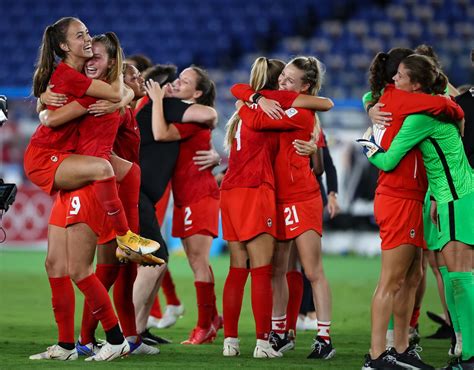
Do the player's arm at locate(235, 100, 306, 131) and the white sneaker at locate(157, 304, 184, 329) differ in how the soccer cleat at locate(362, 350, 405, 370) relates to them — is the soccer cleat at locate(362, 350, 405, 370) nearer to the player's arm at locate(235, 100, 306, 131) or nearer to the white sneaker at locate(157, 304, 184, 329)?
the player's arm at locate(235, 100, 306, 131)

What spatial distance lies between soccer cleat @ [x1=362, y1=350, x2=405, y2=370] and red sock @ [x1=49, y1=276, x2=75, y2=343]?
1.99 meters

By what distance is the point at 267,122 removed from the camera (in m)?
7.25

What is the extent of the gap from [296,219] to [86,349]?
1.76 metres

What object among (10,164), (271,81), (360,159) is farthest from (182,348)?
(10,164)

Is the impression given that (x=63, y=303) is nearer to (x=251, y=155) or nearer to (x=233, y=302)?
(x=233, y=302)

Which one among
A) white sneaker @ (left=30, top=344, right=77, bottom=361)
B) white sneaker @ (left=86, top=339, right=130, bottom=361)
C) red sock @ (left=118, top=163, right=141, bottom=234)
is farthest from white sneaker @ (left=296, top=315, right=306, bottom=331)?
white sneaker @ (left=30, top=344, right=77, bottom=361)

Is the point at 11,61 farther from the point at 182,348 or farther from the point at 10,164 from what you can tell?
the point at 182,348

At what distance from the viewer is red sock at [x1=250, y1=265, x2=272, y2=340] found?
7152 millimetres

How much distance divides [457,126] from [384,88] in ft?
2.00

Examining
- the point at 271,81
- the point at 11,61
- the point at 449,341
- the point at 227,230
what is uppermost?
the point at 11,61

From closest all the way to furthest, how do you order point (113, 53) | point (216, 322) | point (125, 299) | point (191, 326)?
point (113, 53) → point (125, 299) → point (216, 322) → point (191, 326)

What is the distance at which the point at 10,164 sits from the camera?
18234mm

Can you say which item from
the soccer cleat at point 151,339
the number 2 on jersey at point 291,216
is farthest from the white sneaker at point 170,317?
the number 2 on jersey at point 291,216

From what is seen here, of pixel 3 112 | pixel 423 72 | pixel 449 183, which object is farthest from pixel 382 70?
pixel 3 112
